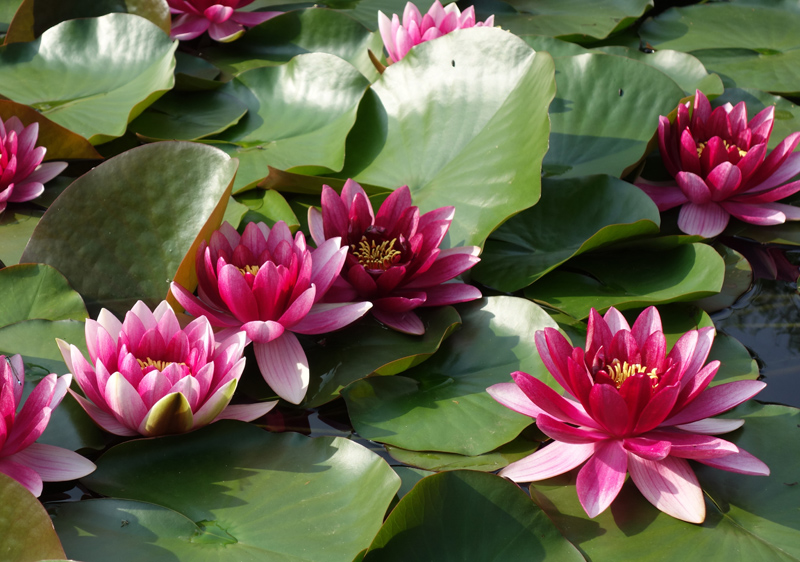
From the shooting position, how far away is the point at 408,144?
205cm

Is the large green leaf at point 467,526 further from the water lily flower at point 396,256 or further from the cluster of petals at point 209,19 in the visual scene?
the cluster of petals at point 209,19

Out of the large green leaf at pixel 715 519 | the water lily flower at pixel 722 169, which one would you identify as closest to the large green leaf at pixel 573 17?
the water lily flower at pixel 722 169

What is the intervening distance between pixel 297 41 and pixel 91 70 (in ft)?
2.72

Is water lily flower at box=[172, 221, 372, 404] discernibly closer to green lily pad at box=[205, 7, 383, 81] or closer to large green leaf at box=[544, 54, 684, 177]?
large green leaf at box=[544, 54, 684, 177]

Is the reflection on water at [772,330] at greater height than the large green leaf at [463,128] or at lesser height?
lesser

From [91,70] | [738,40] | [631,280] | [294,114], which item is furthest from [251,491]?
[738,40]

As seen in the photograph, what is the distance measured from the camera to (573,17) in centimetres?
304

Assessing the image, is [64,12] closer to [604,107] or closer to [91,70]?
[91,70]

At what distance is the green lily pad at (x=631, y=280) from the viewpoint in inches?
66.4

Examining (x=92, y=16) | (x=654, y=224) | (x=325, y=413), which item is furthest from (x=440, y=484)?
(x=92, y=16)

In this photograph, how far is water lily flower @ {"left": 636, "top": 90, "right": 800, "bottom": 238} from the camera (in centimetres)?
201

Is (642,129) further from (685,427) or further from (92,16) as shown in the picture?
(92,16)

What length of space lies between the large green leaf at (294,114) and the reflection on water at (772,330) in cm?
124

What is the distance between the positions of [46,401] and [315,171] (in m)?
1.06
